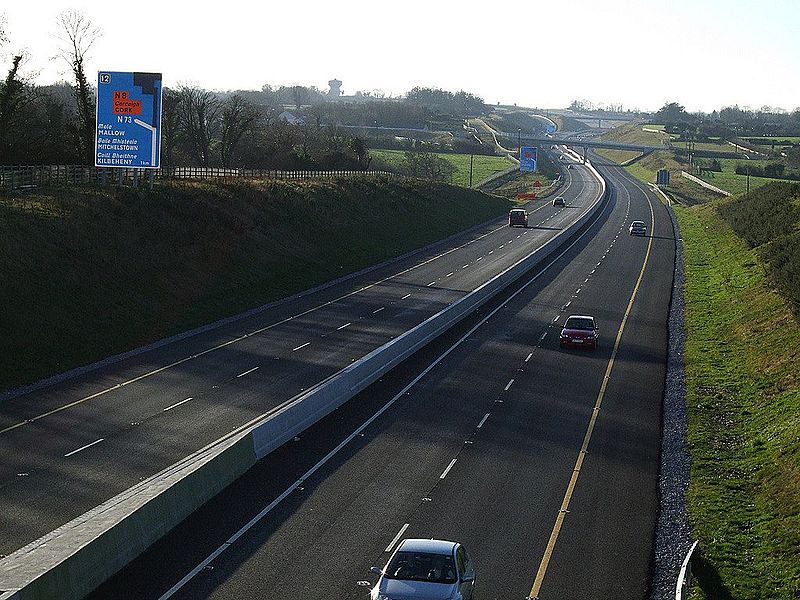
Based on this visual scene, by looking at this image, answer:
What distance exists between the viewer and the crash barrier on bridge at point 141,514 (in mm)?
16844

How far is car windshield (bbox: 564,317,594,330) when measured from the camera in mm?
46250

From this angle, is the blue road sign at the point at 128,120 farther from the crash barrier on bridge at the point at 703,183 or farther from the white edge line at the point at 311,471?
the crash barrier on bridge at the point at 703,183

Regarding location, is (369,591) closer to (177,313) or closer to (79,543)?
(79,543)

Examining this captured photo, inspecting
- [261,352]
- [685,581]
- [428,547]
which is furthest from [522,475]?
[261,352]

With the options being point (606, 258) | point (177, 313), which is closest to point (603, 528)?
point (177, 313)

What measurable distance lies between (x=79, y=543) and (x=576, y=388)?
77.7 ft

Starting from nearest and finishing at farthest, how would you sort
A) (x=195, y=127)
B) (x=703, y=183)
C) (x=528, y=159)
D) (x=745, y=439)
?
1. (x=745, y=439)
2. (x=195, y=127)
3. (x=703, y=183)
4. (x=528, y=159)

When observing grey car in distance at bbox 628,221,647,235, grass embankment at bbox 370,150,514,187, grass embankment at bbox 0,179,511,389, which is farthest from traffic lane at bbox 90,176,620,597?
grass embankment at bbox 370,150,514,187

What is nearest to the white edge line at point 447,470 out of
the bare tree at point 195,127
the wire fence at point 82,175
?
the wire fence at point 82,175

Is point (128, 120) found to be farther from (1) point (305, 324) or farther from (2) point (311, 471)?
(2) point (311, 471)

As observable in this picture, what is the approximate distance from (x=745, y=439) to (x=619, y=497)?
718 centimetres

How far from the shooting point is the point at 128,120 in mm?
54594

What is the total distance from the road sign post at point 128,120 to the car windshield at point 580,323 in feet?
77.8

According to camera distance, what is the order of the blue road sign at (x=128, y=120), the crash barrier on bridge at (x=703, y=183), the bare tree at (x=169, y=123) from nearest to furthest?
the blue road sign at (x=128, y=120)
the bare tree at (x=169, y=123)
the crash barrier on bridge at (x=703, y=183)
